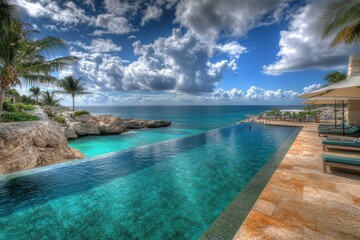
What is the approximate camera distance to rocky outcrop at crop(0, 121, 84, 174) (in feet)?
22.4

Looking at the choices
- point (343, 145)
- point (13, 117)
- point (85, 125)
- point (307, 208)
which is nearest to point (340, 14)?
point (343, 145)

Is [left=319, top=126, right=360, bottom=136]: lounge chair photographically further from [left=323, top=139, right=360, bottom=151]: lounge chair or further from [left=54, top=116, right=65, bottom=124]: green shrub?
[left=54, top=116, right=65, bottom=124]: green shrub

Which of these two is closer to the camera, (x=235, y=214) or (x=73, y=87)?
(x=235, y=214)

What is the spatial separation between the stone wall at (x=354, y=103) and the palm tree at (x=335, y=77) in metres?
17.0

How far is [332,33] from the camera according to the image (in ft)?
25.1

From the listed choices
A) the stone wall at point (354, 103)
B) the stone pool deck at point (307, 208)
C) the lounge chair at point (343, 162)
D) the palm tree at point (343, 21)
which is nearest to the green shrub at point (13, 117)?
the stone pool deck at point (307, 208)

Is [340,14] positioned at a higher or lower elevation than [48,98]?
higher

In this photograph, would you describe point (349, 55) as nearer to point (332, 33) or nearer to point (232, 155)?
point (332, 33)

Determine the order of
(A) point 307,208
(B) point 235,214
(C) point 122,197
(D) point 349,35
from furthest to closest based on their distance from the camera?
(D) point 349,35, (C) point 122,197, (B) point 235,214, (A) point 307,208

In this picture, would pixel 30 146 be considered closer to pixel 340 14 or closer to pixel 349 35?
pixel 340 14

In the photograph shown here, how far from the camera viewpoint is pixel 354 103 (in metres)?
11.5

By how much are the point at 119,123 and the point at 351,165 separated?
22797mm

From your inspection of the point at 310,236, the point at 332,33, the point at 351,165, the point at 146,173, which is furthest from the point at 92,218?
the point at 332,33

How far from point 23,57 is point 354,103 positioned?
A: 67.0ft
